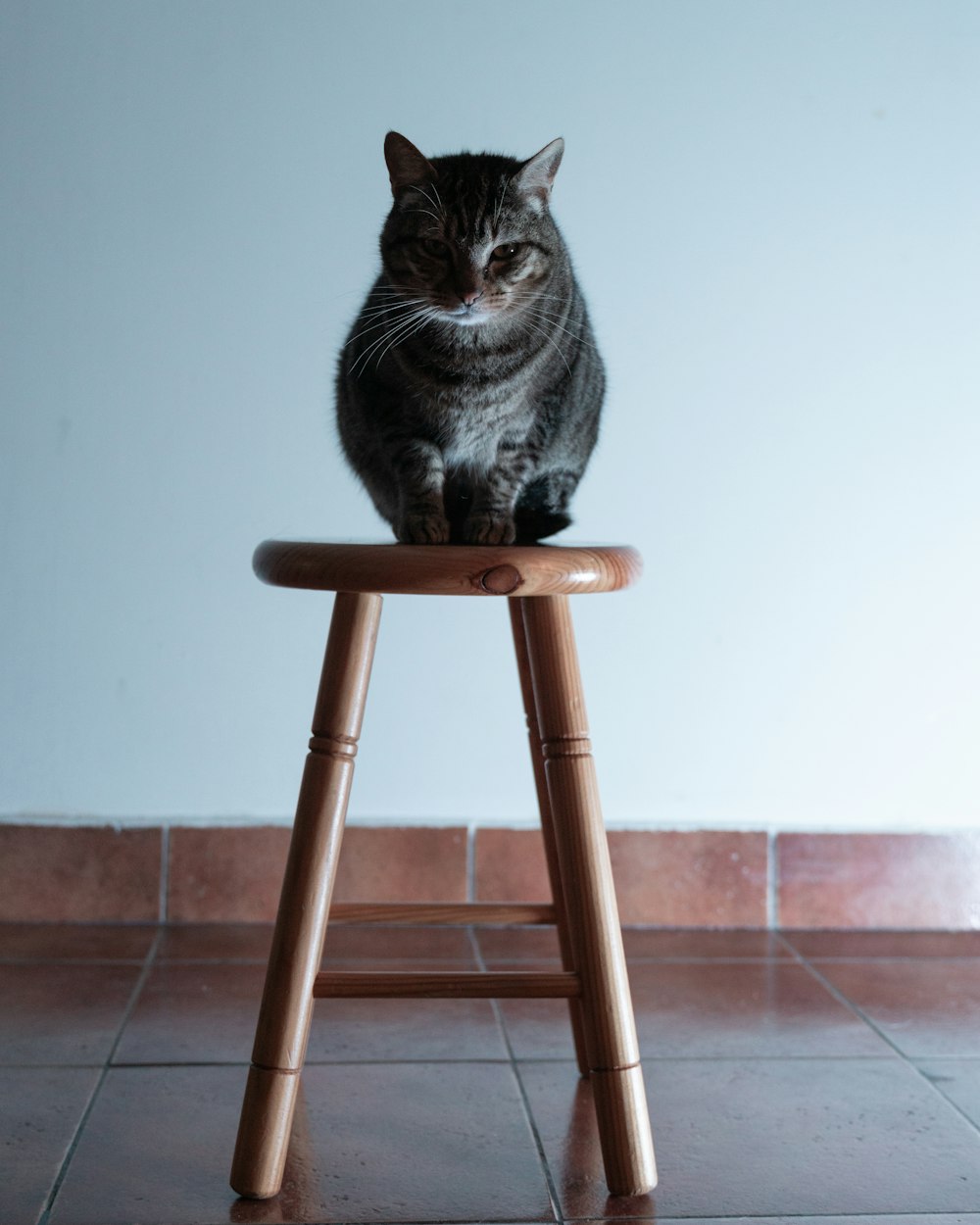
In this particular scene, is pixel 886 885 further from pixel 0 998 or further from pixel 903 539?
pixel 0 998

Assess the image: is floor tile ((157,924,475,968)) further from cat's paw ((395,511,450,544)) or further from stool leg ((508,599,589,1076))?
cat's paw ((395,511,450,544))

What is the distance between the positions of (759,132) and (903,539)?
580mm

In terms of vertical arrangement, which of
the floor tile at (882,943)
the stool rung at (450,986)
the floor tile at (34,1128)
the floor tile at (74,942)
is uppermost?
the stool rung at (450,986)

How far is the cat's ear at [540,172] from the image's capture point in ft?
3.52

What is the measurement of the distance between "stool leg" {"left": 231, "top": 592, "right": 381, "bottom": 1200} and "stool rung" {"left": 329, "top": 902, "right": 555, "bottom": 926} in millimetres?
198

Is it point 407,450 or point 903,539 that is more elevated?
point 407,450

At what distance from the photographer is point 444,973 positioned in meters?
1.12

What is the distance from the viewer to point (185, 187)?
170 cm

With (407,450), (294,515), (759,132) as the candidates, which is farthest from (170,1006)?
(759,132)

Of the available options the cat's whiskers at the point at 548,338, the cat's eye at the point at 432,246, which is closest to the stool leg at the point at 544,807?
the cat's whiskers at the point at 548,338

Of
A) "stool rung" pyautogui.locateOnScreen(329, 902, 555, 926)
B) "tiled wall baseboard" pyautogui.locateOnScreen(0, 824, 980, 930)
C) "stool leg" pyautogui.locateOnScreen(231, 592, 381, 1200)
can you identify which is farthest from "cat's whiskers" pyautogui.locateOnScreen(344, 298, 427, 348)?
"tiled wall baseboard" pyautogui.locateOnScreen(0, 824, 980, 930)

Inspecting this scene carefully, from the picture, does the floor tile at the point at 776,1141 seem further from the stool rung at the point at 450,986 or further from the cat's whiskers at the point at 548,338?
the cat's whiskers at the point at 548,338

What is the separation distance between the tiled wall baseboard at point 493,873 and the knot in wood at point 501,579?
34.3 inches

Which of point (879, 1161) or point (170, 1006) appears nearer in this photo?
point (879, 1161)
